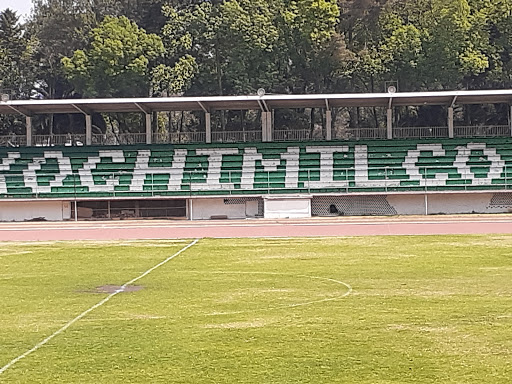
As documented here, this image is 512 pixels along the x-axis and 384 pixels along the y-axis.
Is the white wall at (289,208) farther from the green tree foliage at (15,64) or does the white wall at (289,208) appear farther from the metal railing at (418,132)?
the green tree foliage at (15,64)

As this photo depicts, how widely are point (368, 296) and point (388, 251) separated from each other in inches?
348

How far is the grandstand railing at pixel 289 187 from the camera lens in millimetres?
42500

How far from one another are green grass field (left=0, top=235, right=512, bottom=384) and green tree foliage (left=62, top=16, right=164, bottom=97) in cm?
3933

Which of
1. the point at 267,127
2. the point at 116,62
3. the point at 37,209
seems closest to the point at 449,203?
the point at 267,127

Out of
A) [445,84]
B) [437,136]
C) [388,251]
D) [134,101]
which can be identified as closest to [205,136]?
[134,101]

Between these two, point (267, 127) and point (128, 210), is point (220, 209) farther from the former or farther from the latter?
point (267, 127)

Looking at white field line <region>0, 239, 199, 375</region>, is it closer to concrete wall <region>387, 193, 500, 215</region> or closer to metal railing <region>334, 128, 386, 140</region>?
→ concrete wall <region>387, 193, 500, 215</region>

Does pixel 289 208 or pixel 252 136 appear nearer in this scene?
pixel 289 208

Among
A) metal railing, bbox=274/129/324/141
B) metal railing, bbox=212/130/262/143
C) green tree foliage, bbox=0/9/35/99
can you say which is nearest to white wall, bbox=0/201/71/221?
metal railing, bbox=212/130/262/143

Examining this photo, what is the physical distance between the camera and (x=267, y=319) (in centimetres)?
1112

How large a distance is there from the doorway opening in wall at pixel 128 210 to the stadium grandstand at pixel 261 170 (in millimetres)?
56

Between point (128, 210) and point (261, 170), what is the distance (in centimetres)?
747

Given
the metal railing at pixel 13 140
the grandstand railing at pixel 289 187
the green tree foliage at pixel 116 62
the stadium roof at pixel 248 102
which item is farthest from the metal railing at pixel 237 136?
the metal railing at pixel 13 140

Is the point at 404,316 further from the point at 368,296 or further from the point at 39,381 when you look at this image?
the point at 39,381
